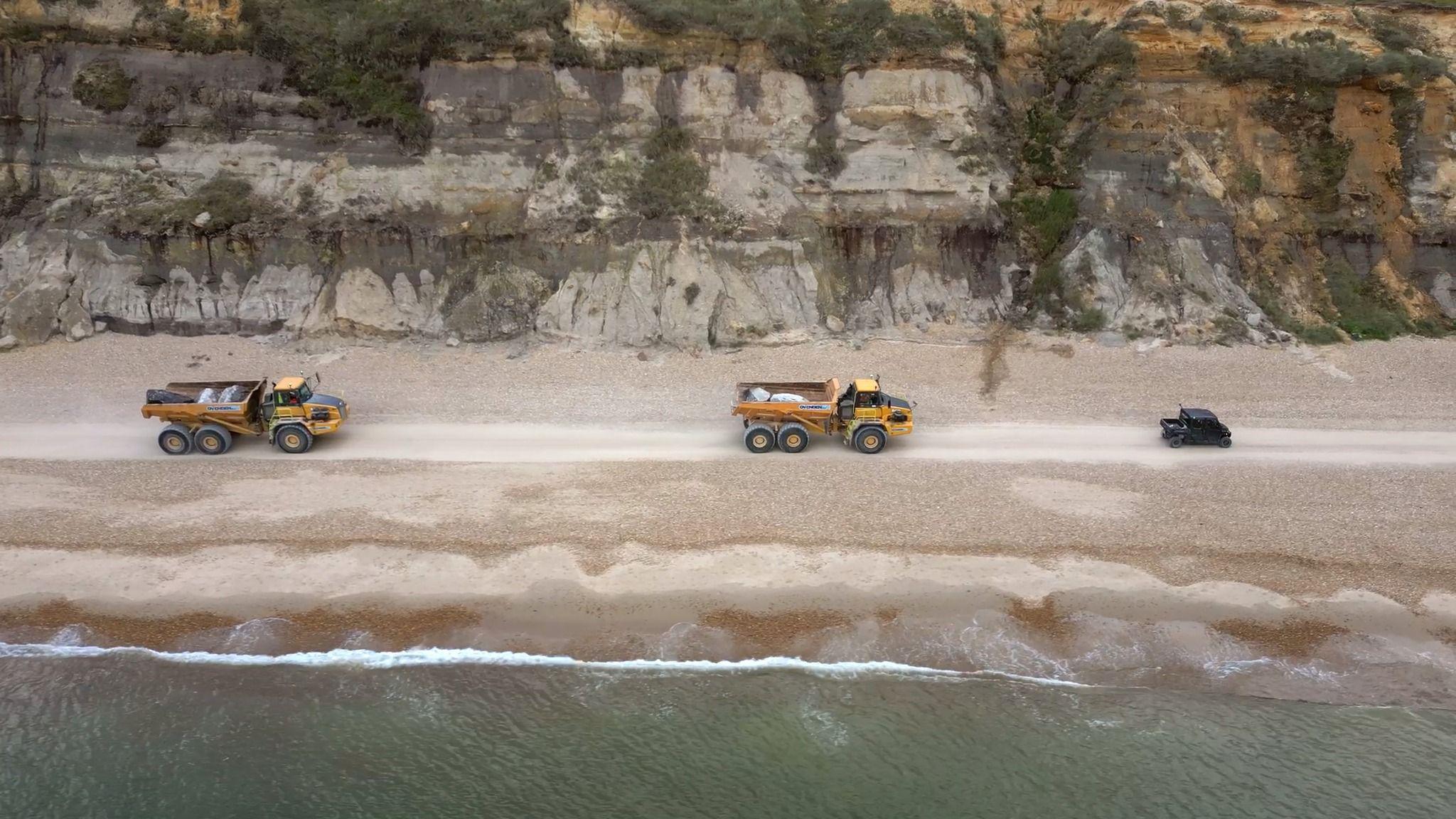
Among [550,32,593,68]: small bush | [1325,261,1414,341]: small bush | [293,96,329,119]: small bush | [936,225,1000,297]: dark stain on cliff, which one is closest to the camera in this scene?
[1325,261,1414,341]: small bush

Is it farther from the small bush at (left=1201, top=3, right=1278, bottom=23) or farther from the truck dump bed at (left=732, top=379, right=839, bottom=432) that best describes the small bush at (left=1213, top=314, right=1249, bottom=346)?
the truck dump bed at (left=732, top=379, right=839, bottom=432)

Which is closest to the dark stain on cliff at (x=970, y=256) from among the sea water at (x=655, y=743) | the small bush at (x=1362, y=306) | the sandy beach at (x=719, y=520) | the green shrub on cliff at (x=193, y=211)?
the sandy beach at (x=719, y=520)

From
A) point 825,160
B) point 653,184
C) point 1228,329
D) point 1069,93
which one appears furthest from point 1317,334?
point 653,184

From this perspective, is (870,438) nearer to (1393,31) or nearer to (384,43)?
(384,43)

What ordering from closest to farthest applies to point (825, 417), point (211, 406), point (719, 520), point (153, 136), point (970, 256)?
point (719, 520)
point (211, 406)
point (825, 417)
point (153, 136)
point (970, 256)

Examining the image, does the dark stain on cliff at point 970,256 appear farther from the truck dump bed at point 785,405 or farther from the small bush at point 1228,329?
the truck dump bed at point 785,405

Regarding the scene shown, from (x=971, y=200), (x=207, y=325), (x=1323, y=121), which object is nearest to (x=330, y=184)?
(x=207, y=325)

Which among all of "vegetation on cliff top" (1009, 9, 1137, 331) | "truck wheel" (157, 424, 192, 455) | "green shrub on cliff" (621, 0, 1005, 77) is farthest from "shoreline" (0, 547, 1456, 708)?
"green shrub on cliff" (621, 0, 1005, 77)
